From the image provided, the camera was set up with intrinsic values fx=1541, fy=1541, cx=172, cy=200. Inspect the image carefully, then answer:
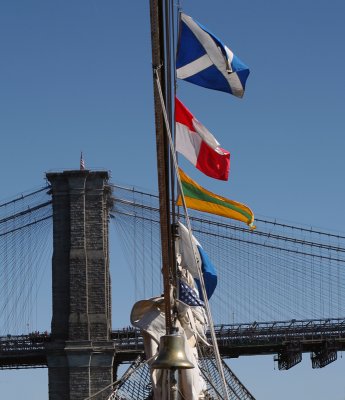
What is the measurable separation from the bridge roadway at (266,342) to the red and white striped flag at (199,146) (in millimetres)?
57365

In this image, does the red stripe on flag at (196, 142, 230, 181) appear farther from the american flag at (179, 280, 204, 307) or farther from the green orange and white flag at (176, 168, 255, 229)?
the american flag at (179, 280, 204, 307)

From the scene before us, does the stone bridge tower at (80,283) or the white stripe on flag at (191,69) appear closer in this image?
the white stripe on flag at (191,69)

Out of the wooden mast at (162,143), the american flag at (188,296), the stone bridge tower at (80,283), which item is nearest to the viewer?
the wooden mast at (162,143)

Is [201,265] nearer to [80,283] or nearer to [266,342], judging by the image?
[80,283]

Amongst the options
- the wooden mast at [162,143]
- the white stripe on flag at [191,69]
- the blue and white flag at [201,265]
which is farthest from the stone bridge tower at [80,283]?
the wooden mast at [162,143]

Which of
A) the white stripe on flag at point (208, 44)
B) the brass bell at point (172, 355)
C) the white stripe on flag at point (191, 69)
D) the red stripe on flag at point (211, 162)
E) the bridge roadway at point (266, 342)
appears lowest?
the brass bell at point (172, 355)

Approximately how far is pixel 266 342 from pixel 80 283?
14.7 m

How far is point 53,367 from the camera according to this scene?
8075 centimetres

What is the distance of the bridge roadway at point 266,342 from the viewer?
8625cm

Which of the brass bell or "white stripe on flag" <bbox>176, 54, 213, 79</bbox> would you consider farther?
"white stripe on flag" <bbox>176, 54, 213, 79</bbox>

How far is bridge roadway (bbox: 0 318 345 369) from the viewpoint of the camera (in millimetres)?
86250

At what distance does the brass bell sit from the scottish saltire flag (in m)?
8.16

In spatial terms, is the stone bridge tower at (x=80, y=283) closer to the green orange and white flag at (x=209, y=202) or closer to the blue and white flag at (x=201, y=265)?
the blue and white flag at (x=201, y=265)

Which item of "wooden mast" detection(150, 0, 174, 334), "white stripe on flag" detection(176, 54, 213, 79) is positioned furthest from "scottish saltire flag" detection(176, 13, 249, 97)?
"wooden mast" detection(150, 0, 174, 334)
